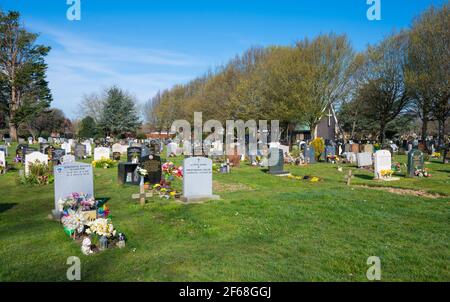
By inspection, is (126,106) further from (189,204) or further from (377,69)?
(189,204)

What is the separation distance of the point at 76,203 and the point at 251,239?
4.54 m

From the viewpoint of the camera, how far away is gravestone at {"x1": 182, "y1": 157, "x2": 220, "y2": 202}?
37.3 ft

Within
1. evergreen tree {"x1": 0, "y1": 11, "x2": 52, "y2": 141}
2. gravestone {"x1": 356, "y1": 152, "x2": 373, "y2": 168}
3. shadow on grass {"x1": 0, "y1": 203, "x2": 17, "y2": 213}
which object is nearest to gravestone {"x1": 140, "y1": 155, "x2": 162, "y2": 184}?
shadow on grass {"x1": 0, "y1": 203, "x2": 17, "y2": 213}

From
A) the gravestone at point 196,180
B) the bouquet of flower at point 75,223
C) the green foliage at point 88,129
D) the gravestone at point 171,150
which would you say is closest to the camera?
the bouquet of flower at point 75,223

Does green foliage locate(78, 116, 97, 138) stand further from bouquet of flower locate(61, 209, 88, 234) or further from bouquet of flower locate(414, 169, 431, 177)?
bouquet of flower locate(61, 209, 88, 234)

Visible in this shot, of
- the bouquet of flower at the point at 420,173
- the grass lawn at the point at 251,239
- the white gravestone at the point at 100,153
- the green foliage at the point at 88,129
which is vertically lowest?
the grass lawn at the point at 251,239

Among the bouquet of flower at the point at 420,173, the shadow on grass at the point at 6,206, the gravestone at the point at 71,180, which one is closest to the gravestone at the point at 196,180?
the gravestone at the point at 71,180

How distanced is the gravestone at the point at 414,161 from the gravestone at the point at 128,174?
12507 millimetres

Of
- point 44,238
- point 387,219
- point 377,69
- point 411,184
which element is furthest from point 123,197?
point 377,69

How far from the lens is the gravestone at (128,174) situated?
15.2 meters

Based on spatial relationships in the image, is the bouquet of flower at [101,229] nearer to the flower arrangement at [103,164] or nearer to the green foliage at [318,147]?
the flower arrangement at [103,164]

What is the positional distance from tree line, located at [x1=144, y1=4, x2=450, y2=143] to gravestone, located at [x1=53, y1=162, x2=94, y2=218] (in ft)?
99.4
